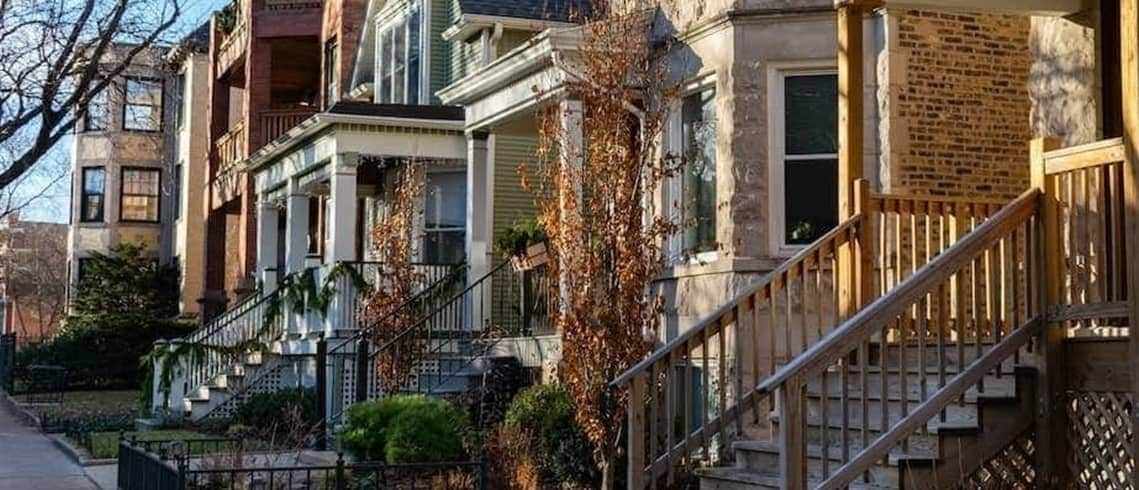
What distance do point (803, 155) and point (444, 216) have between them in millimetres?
9964

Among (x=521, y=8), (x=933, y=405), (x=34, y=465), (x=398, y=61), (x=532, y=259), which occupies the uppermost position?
(x=398, y=61)

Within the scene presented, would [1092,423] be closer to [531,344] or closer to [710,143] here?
[710,143]

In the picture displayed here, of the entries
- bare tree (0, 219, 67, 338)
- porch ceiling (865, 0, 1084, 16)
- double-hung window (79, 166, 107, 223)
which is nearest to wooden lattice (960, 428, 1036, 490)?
porch ceiling (865, 0, 1084, 16)

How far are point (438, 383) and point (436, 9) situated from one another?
8.50 metres

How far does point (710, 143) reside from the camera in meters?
13.2

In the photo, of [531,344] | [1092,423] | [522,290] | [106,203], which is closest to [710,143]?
[531,344]

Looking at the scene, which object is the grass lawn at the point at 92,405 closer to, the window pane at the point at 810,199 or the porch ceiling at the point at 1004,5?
the window pane at the point at 810,199

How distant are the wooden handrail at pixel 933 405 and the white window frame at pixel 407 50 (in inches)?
618

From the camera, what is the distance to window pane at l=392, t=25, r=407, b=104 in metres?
24.0

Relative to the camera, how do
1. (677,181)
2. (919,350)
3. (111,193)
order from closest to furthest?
(919,350) < (677,181) < (111,193)

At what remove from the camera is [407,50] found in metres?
23.6

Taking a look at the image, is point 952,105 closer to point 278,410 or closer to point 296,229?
point 278,410

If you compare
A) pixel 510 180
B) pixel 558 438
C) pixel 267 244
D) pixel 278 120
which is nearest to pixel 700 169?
pixel 558 438

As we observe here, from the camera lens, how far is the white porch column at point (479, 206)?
59.1ft
